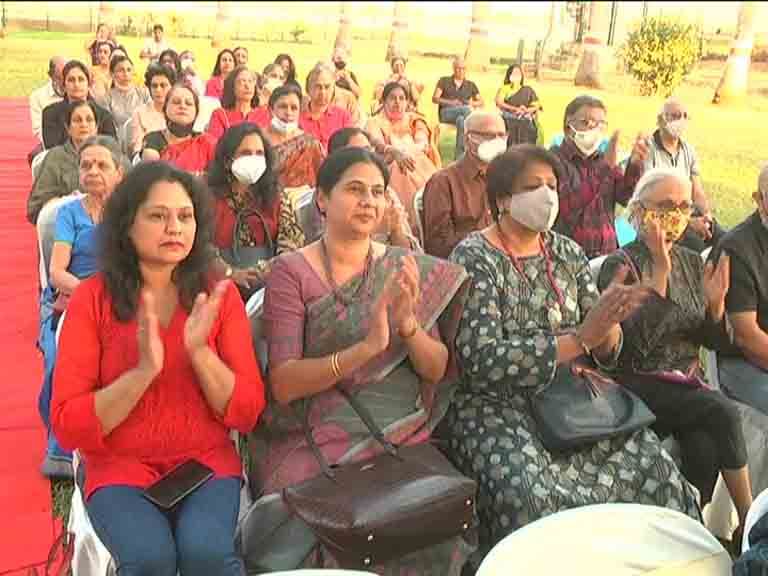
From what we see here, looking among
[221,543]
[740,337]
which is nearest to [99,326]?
[221,543]

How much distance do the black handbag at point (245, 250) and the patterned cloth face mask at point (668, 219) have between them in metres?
1.54

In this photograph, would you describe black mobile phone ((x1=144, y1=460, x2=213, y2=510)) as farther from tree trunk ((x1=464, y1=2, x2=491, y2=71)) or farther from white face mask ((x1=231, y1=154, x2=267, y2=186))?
tree trunk ((x1=464, y1=2, x2=491, y2=71))

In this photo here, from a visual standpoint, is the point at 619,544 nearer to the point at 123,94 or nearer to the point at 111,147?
the point at 111,147

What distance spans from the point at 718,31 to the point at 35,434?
1300cm

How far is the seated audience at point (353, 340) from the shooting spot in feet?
7.93

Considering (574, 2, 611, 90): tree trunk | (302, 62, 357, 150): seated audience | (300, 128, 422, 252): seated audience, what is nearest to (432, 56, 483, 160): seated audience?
(302, 62, 357, 150): seated audience

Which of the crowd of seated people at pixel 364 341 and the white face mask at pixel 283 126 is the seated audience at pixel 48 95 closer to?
the white face mask at pixel 283 126

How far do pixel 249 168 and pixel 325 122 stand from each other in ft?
9.47

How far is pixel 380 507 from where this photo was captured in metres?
2.20

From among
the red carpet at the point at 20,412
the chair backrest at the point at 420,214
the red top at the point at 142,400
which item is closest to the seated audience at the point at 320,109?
the chair backrest at the point at 420,214

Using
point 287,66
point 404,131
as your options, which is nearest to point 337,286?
point 404,131

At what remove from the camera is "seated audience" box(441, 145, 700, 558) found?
2541mm

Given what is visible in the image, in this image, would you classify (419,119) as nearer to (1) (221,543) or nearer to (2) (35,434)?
(2) (35,434)

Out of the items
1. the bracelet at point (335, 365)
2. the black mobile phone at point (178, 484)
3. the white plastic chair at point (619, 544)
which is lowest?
the black mobile phone at point (178, 484)
